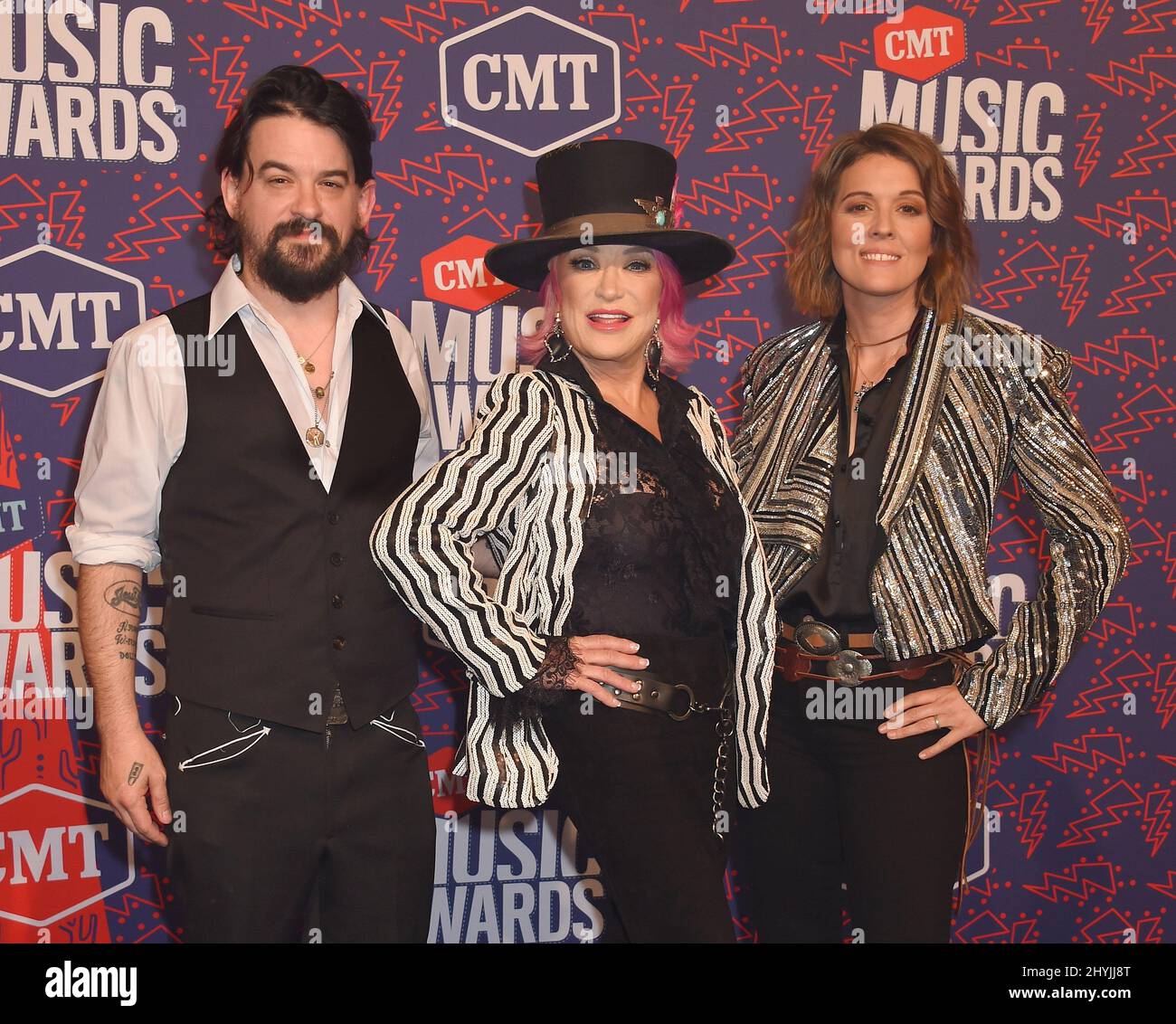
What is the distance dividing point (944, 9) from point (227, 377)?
96.9 inches

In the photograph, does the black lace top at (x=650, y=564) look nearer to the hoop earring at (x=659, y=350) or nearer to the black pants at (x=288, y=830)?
the hoop earring at (x=659, y=350)

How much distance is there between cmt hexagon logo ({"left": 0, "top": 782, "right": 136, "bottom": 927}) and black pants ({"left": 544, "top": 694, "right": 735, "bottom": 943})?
1.69 m

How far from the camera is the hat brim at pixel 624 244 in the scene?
2254 mm

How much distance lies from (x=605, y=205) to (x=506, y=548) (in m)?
0.77

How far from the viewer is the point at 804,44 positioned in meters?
3.22

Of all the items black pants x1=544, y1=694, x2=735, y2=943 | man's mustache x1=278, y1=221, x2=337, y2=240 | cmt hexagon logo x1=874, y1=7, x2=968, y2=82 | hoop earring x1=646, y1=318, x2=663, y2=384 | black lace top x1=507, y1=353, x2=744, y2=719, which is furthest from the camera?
cmt hexagon logo x1=874, y1=7, x2=968, y2=82

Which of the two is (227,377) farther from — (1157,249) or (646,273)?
(1157,249)

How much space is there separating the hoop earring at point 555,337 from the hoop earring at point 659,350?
20 cm

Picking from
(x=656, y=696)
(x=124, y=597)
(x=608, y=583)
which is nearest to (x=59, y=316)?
(x=124, y=597)

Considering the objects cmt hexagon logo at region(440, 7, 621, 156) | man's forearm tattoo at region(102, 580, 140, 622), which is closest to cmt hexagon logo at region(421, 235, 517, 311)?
cmt hexagon logo at region(440, 7, 621, 156)

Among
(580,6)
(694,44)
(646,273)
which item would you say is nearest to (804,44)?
(694,44)

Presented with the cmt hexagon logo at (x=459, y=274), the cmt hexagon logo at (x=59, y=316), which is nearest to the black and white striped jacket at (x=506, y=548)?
the cmt hexagon logo at (x=459, y=274)

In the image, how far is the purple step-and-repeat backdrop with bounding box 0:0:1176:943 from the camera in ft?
9.63

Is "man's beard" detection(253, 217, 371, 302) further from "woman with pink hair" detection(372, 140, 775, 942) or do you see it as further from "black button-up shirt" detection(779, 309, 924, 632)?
"black button-up shirt" detection(779, 309, 924, 632)
